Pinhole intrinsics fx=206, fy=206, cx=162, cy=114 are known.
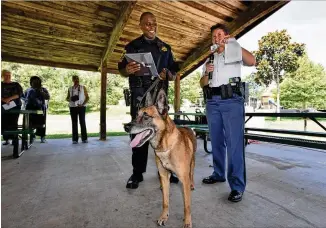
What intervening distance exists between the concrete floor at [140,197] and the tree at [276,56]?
2395 cm

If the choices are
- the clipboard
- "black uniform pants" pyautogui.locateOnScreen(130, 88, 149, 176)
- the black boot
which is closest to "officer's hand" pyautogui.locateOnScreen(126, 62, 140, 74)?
the clipboard

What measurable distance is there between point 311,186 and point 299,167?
1.03 m

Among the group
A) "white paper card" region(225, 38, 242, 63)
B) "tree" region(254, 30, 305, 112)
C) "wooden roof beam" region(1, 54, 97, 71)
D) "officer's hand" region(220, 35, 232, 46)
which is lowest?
"white paper card" region(225, 38, 242, 63)

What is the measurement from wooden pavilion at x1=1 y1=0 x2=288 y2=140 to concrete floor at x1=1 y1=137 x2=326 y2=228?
3.75 meters

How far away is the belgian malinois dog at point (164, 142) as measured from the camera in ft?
6.15

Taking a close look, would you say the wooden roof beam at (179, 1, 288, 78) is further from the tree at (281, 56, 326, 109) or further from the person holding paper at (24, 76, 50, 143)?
the tree at (281, 56, 326, 109)

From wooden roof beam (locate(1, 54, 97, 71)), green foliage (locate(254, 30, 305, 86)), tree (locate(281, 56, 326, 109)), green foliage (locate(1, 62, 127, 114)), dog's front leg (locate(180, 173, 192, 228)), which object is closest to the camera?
dog's front leg (locate(180, 173, 192, 228))

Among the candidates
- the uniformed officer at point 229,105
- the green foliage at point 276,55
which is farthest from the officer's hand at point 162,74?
the green foliage at point 276,55

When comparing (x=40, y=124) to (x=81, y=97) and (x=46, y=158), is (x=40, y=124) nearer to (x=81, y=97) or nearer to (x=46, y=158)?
(x=81, y=97)

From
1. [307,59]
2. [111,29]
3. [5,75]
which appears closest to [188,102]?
[307,59]

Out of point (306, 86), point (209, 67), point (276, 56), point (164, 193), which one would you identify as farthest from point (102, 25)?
point (276, 56)

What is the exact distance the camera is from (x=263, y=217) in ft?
6.41

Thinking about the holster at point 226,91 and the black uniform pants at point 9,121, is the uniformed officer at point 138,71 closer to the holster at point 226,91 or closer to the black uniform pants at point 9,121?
the holster at point 226,91

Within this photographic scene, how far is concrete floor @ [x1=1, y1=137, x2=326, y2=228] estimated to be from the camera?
1902 millimetres
